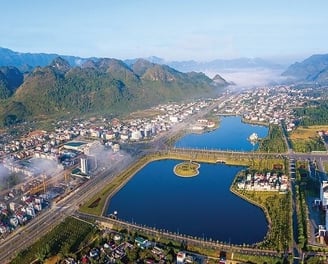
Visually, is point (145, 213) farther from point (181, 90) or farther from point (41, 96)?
point (181, 90)

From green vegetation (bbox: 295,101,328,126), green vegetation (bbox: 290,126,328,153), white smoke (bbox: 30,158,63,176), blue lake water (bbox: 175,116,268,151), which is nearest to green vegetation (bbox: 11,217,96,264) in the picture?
white smoke (bbox: 30,158,63,176)

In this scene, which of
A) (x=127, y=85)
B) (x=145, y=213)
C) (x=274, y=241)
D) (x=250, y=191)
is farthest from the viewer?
(x=127, y=85)

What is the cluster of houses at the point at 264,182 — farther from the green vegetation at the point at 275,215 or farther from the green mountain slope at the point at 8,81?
the green mountain slope at the point at 8,81

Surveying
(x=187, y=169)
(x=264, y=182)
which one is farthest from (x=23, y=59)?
(x=264, y=182)

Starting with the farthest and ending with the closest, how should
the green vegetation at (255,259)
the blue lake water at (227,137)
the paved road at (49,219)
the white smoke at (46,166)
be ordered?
the blue lake water at (227,137), the white smoke at (46,166), the paved road at (49,219), the green vegetation at (255,259)

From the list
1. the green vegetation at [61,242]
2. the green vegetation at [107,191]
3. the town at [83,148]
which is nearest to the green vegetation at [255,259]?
the town at [83,148]

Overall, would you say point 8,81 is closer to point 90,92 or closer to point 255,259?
point 90,92

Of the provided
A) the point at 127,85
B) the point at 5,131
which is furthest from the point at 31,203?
the point at 127,85
